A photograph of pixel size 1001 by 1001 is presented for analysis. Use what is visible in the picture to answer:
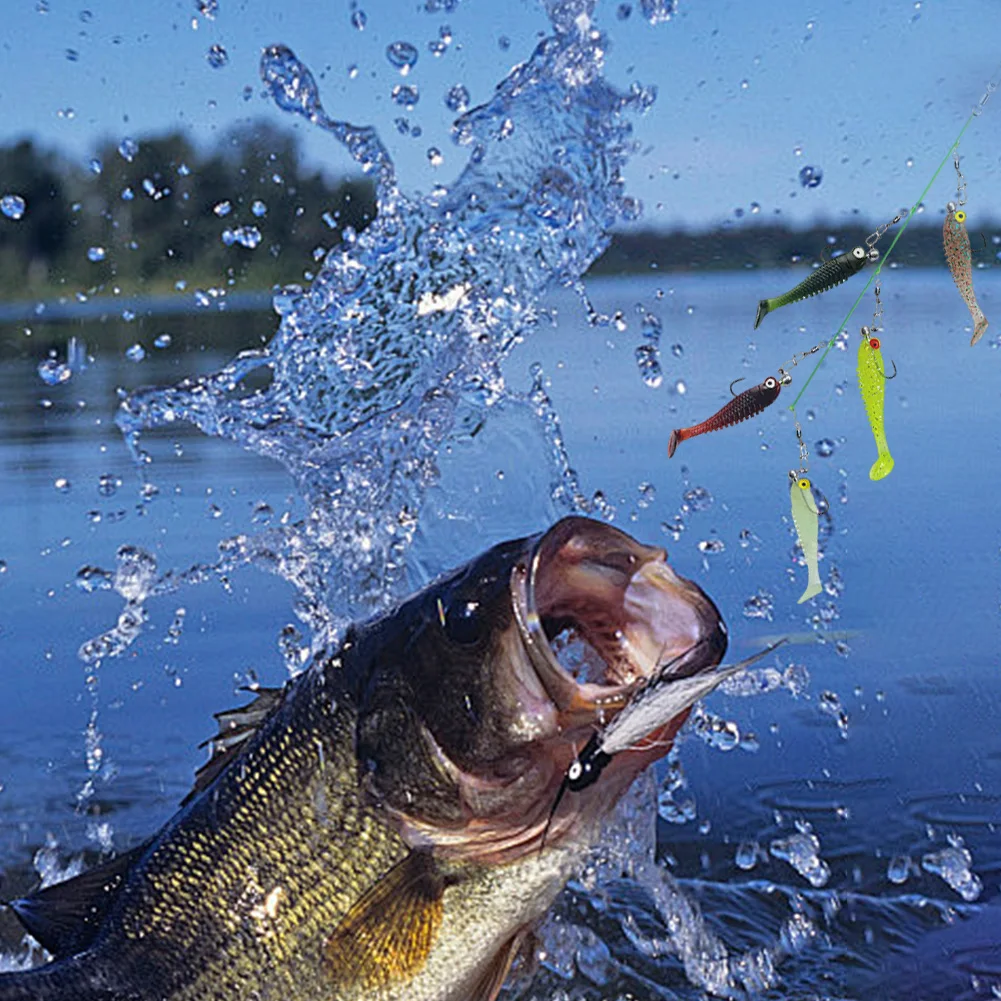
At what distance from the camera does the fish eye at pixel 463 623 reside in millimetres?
2639

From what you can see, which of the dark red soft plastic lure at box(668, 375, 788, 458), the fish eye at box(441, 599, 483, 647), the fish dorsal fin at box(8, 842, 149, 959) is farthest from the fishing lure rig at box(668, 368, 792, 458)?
the fish dorsal fin at box(8, 842, 149, 959)

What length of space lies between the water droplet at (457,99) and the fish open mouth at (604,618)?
8.35 ft

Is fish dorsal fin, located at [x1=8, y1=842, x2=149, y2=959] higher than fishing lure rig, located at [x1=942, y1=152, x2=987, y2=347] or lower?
lower

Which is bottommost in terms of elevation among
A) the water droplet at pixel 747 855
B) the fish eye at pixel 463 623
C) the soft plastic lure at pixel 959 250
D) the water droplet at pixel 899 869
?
the water droplet at pixel 899 869

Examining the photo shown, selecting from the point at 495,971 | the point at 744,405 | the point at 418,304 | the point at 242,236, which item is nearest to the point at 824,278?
the point at 744,405

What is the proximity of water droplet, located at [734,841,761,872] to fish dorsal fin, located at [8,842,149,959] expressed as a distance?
2469mm

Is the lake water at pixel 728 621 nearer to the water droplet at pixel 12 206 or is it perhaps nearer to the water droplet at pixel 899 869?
the water droplet at pixel 899 869

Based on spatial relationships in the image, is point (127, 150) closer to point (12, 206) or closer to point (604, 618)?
point (12, 206)

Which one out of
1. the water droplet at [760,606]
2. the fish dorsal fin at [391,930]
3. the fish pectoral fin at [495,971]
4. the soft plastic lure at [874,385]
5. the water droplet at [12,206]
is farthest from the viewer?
the water droplet at [760,606]

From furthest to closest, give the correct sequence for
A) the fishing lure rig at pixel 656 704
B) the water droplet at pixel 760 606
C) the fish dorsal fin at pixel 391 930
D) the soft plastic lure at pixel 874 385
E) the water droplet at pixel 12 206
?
the water droplet at pixel 760 606 → the water droplet at pixel 12 206 → the soft plastic lure at pixel 874 385 → the fish dorsal fin at pixel 391 930 → the fishing lure rig at pixel 656 704

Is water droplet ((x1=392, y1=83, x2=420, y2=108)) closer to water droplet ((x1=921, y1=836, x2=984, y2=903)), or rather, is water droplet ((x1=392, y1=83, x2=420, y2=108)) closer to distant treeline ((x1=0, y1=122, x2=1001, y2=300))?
distant treeline ((x1=0, y1=122, x2=1001, y2=300))

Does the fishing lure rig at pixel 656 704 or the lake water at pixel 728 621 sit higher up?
the fishing lure rig at pixel 656 704

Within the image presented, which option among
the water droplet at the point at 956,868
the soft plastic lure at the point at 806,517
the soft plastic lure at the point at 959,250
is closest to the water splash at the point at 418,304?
the soft plastic lure at the point at 806,517

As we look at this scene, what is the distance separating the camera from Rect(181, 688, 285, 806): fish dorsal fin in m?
2.97
